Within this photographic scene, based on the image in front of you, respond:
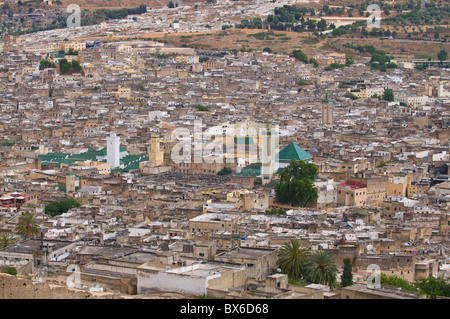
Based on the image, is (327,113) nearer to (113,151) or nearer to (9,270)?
(113,151)

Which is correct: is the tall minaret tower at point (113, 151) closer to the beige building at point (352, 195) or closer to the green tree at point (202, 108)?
the beige building at point (352, 195)

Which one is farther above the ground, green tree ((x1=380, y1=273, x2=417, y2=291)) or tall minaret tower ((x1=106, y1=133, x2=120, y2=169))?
tall minaret tower ((x1=106, y1=133, x2=120, y2=169))

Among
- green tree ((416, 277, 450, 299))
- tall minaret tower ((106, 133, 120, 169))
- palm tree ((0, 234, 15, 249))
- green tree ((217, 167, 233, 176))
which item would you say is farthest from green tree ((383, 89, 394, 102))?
green tree ((416, 277, 450, 299))

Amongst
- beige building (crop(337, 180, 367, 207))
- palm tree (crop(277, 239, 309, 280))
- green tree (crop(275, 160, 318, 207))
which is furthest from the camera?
beige building (crop(337, 180, 367, 207))

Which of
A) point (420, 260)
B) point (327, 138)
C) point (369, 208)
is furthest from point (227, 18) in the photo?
point (420, 260)

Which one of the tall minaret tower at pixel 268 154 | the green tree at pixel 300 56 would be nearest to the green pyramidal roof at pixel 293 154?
the tall minaret tower at pixel 268 154

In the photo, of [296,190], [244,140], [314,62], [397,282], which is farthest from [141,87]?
[397,282]

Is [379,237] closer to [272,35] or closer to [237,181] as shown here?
[237,181]

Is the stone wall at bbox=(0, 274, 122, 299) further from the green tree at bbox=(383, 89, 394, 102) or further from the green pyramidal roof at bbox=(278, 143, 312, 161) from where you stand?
the green tree at bbox=(383, 89, 394, 102)
